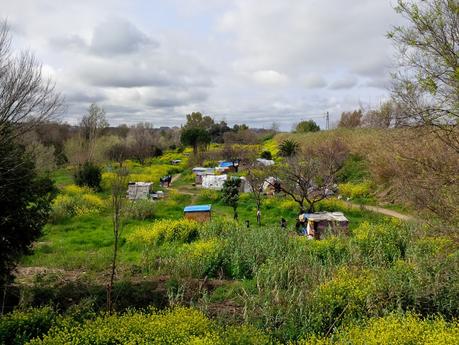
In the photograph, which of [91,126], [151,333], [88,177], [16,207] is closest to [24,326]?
[151,333]

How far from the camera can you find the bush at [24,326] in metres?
5.49

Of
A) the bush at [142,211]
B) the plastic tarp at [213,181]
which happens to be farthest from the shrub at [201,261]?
the plastic tarp at [213,181]

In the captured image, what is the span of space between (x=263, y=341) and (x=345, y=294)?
236 cm

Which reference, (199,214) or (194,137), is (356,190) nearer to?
(199,214)

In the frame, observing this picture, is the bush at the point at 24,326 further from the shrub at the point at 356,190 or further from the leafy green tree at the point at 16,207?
the shrub at the point at 356,190

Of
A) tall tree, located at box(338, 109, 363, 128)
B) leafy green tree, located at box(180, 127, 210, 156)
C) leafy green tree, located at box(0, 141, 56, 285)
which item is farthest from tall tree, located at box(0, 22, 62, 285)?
tall tree, located at box(338, 109, 363, 128)

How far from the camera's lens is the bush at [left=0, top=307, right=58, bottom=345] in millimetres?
5486

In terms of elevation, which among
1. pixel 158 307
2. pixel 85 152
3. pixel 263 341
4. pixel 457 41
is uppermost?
pixel 457 41

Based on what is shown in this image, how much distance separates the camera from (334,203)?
682 inches

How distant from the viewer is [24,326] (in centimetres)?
569

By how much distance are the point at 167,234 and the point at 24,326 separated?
633 cm

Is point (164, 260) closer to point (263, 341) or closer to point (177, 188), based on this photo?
point (263, 341)

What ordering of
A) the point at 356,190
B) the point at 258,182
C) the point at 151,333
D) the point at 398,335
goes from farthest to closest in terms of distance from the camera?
the point at 356,190 < the point at 258,182 < the point at 151,333 < the point at 398,335

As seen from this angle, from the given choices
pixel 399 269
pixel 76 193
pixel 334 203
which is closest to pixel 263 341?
pixel 399 269
